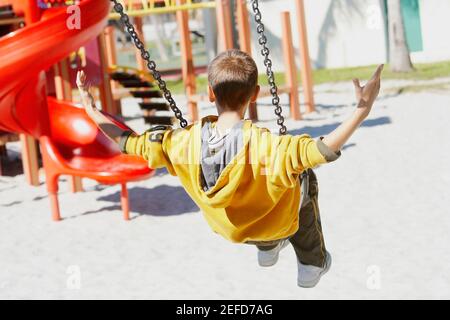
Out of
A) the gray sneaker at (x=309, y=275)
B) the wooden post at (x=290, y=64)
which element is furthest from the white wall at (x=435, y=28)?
the gray sneaker at (x=309, y=275)

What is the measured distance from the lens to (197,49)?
1810 inches

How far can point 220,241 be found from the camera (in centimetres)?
684

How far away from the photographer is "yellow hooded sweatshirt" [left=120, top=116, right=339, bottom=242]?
8.49 feet

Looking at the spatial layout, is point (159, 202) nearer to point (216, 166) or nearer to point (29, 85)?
point (29, 85)

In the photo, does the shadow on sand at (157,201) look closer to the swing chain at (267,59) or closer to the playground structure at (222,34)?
the playground structure at (222,34)

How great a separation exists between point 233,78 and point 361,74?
17721mm

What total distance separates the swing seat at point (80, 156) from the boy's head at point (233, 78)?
508cm

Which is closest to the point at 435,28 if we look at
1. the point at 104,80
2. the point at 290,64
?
the point at 290,64

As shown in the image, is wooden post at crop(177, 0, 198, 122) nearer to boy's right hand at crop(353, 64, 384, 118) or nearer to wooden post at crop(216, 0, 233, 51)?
wooden post at crop(216, 0, 233, 51)

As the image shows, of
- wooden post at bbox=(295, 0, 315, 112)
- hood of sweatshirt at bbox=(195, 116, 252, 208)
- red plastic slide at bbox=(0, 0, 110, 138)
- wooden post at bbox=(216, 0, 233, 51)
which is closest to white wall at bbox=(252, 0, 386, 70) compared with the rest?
wooden post at bbox=(295, 0, 315, 112)

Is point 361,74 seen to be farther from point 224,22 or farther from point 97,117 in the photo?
point 97,117

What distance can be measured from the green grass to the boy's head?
52.7ft

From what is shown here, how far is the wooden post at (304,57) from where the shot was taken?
1407 cm
